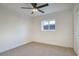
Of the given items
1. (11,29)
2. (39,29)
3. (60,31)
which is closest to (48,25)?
(39,29)

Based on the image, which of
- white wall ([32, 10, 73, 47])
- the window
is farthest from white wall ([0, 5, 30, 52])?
the window

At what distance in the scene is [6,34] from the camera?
3947 mm

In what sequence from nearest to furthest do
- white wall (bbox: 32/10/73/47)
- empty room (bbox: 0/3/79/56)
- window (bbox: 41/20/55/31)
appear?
empty room (bbox: 0/3/79/56)
white wall (bbox: 32/10/73/47)
window (bbox: 41/20/55/31)

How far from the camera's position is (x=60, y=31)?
4.83m

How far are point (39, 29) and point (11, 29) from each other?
209 cm

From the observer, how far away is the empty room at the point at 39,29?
11.9 ft

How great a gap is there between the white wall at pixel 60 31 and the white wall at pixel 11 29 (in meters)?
1.06

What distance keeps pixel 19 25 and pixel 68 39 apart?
2.82m

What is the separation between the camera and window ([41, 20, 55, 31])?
17.2 feet

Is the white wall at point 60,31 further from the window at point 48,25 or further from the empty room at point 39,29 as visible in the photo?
the window at point 48,25

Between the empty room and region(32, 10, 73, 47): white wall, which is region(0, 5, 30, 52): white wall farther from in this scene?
region(32, 10, 73, 47): white wall

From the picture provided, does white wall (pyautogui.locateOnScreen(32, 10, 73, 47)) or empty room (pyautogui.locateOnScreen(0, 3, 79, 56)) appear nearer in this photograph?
empty room (pyautogui.locateOnScreen(0, 3, 79, 56))

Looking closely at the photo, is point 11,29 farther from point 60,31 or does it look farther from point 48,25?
point 60,31

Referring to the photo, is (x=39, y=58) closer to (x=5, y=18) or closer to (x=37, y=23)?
(x=5, y=18)
